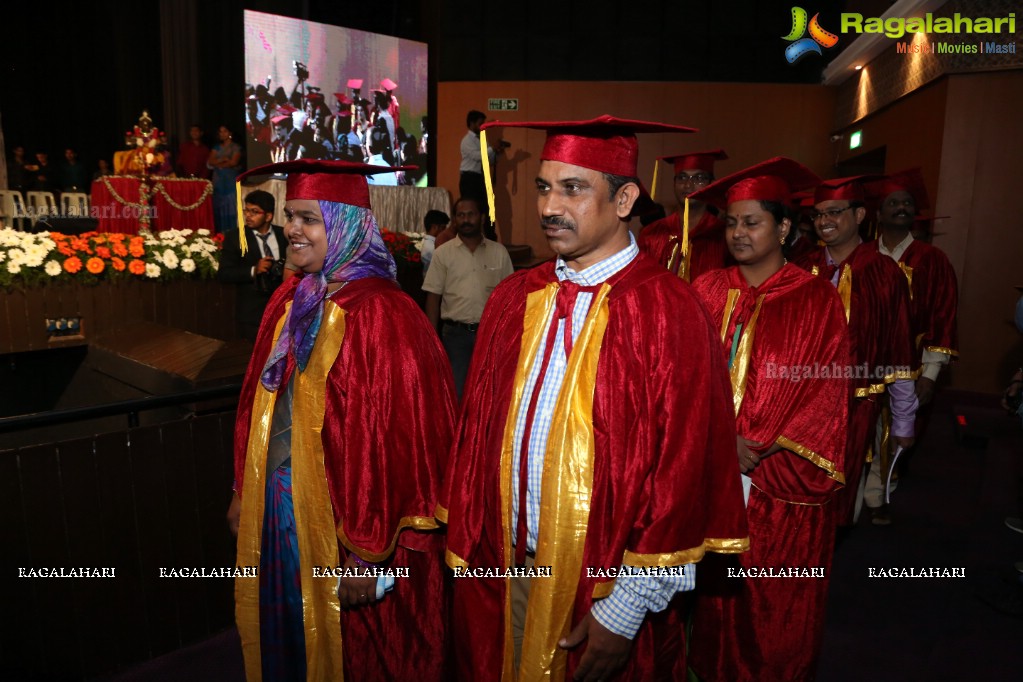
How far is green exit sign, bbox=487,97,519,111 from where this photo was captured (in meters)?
12.7

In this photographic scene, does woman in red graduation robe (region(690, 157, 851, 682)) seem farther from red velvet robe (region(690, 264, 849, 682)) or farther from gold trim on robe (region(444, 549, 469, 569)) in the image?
gold trim on robe (region(444, 549, 469, 569))

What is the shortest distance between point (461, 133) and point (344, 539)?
1214 cm

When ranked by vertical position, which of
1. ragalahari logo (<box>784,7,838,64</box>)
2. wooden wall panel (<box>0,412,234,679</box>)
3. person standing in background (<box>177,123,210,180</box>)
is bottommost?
wooden wall panel (<box>0,412,234,679</box>)

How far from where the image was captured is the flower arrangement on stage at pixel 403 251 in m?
8.03

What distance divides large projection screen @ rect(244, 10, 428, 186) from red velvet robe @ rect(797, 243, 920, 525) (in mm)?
8970

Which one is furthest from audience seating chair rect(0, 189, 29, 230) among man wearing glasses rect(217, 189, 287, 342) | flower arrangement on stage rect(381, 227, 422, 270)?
man wearing glasses rect(217, 189, 287, 342)

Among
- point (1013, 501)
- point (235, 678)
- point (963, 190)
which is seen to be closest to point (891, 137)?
point (963, 190)

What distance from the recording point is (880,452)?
473 centimetres

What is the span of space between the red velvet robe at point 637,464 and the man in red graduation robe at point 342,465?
11.6 inches

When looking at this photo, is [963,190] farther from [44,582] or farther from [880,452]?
[44,582]

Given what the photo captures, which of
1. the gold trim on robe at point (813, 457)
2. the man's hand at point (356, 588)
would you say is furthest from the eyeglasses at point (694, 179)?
the man's hand at point (356, 588)

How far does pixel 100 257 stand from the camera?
232 inches

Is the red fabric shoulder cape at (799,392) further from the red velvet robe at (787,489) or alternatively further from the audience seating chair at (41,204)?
the audience seating chair at (41,204)

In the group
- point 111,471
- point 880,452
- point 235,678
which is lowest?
point 235,678
